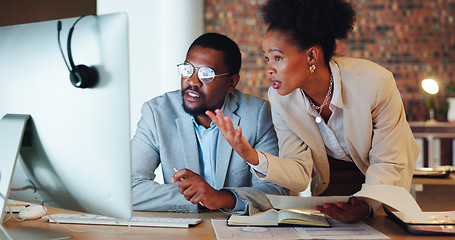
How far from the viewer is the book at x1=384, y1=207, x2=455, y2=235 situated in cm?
128

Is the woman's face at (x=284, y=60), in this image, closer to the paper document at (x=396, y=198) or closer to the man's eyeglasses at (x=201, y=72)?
the man's eyeglasses at (x=201, y=72)

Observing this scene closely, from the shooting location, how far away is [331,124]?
73.0 inches

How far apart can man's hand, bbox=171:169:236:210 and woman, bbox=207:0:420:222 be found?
0.49 ft

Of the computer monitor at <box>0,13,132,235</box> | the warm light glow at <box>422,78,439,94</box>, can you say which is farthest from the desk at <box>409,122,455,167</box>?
the computer monitor at <box>0,13,132,235</box>

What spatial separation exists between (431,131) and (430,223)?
172 inches

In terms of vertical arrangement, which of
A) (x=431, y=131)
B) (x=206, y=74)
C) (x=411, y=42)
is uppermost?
(x=411, y=42)

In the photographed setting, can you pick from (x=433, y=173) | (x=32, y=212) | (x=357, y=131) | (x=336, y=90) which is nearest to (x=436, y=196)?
(x=433, y=173)

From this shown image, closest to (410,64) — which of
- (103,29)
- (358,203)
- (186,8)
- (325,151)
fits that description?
(186,8)

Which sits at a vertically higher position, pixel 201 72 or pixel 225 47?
pixel 225 47

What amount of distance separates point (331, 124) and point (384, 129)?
20 centimetres

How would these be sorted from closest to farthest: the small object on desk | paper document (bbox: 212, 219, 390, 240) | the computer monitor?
Answer: the computer monitor < paper document (bbox: 212, 219, 390, 240) < the small object on desk

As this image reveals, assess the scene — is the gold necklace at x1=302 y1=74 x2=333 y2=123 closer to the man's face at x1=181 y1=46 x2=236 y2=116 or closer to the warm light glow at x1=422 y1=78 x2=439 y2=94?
the man's face at x1=181 y1=46 x2=236 y2=116

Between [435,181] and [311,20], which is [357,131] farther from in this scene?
[435,181]

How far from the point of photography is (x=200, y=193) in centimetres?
159
